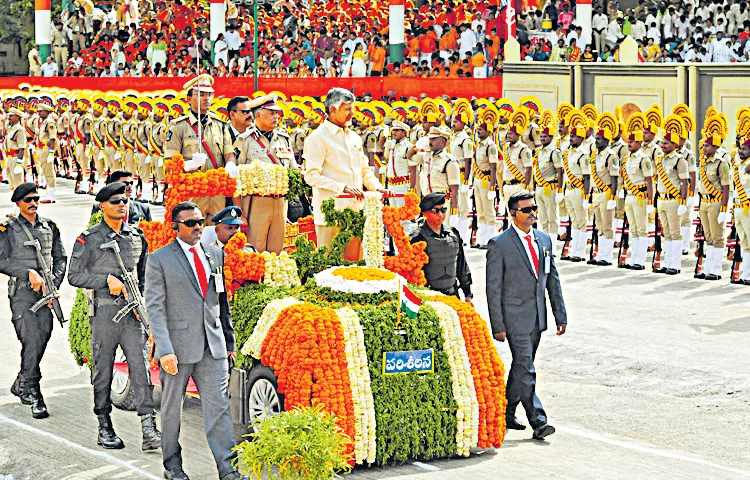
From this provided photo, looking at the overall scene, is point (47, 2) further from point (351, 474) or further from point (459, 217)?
point (351, 474)

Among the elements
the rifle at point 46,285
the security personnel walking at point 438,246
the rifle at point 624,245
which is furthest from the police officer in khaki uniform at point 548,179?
the rifle at point 46,285

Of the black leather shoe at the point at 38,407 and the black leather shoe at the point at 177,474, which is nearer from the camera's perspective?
the black leather shoe at the point at 177,474

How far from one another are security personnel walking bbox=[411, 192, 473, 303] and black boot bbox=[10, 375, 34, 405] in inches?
126

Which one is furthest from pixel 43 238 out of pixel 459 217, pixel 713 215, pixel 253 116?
pixel 459 217

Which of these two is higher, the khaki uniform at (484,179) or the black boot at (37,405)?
the khaki uniform at (484,179)

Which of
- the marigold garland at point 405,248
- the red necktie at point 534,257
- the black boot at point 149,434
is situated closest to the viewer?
the black boot at point 149,434

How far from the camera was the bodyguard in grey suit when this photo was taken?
9242mm

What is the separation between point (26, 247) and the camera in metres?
11.5

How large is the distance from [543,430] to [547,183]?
439 inches

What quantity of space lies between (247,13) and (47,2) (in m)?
7.85

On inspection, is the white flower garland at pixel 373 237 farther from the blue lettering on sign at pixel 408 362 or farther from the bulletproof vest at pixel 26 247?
the bulletproof vest at pixel 26 247

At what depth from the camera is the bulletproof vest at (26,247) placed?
11.5 m

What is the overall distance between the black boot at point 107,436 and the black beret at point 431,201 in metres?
2.87

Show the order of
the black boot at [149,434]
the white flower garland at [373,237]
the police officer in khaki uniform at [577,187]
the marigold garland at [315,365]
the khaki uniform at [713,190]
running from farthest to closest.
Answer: the police officer in khaki uniform at [577,187] < the khaki uniform at [713,190] < the white flower garland at [373,237] < the black boot at [149,434] < the marigold garland at [315,365]
